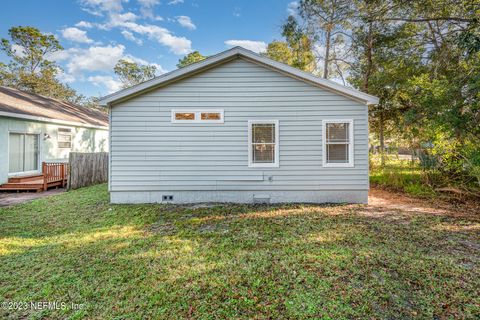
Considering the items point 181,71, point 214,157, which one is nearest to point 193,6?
point 181,71

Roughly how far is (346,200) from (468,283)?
14.0ft

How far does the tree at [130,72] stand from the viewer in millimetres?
31312

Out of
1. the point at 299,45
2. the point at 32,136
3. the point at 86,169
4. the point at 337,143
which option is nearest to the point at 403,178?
the point at 337,143

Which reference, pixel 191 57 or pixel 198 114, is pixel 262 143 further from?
pixel 191 57

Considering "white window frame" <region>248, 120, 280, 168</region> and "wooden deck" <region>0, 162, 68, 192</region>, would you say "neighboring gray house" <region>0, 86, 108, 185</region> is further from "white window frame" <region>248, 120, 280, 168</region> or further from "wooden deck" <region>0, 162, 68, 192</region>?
"white window frame" <region>248, 120, 280, 168</region>

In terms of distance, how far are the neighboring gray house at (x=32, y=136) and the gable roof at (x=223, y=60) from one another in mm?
5226

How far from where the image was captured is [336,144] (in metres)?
7.22

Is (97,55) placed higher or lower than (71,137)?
higher

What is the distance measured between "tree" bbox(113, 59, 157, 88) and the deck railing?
2393cm

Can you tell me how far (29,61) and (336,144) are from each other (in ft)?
102

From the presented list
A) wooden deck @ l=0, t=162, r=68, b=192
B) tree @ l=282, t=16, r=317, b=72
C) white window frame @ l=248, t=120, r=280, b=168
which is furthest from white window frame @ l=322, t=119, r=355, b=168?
wooden deck @ l=0, t=162, r=68, b=192

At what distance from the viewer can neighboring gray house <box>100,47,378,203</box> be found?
7.18m

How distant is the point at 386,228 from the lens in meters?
5.15

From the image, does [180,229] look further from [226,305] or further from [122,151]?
[122,151]
